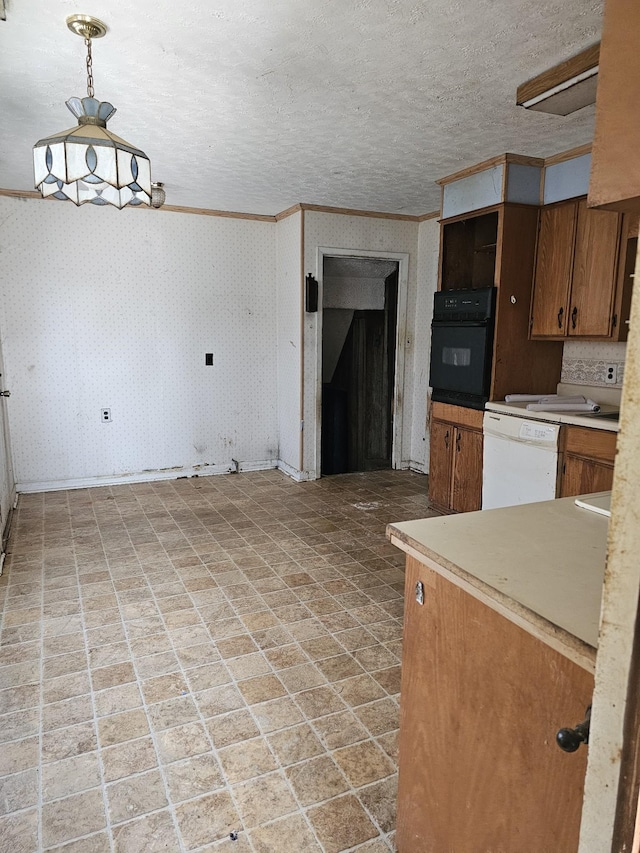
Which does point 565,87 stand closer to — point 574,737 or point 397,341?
point 574,737

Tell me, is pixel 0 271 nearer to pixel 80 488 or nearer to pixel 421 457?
pixel 80 488

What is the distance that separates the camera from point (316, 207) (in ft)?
16.1

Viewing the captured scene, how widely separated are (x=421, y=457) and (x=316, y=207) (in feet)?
8.49

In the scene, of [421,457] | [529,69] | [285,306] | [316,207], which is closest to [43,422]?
[285,306]

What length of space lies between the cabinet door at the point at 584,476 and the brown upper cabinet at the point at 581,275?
0.78 meters

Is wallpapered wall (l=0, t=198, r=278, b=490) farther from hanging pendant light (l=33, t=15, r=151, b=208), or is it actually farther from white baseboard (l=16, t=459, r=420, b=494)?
hanging pendant light (l=33, t=15, r=151, b=208)

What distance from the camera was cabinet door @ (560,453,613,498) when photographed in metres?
2.97

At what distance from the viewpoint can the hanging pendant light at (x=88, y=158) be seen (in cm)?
178

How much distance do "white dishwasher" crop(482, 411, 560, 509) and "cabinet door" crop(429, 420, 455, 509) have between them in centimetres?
42

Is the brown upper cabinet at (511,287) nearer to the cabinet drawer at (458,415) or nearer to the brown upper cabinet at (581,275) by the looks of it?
the brown upper cabinet at (581,275)

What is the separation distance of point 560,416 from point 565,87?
1.68m

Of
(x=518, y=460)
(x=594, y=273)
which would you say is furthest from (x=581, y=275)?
(x=518, y=460)

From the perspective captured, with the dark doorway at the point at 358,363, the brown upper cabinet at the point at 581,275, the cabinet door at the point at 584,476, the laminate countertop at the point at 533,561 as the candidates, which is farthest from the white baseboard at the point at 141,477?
the laminate countertop at the point at 533,561

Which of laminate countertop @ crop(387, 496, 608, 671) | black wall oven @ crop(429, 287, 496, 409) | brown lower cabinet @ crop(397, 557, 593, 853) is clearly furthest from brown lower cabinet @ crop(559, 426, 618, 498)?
brown lower cabinet @ crop(397, 557, 593, 853)
